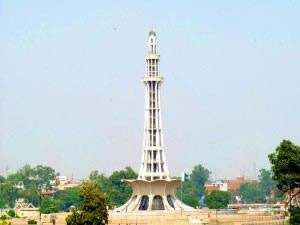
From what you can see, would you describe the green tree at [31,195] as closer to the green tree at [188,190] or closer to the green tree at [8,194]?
the green tree at [8,194]

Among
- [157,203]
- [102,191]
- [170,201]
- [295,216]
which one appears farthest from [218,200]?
[295,216]

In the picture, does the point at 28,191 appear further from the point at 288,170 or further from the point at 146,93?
the point at 288,170

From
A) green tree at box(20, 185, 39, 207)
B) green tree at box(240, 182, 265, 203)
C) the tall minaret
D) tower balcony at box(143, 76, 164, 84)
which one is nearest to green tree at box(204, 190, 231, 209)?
the tall minaret

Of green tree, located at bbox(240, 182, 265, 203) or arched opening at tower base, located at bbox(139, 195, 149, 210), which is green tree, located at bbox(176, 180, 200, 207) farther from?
arched opening at tower base, located at bbox(139, 195, 149, 210)

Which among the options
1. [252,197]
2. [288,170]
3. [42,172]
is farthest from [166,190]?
[252,197]

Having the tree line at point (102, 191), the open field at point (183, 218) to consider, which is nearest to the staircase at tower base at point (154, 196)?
the open field at point (183, 218)

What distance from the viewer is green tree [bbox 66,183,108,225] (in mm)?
65938

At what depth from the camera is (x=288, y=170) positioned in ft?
230

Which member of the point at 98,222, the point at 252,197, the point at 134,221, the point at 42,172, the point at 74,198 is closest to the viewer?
the point at 98,222

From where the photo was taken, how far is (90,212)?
217ft

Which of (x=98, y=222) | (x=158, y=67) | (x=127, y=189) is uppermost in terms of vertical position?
(x=158, y=67)

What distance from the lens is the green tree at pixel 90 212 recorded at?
6594cm

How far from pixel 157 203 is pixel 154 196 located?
77 cm

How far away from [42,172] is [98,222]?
109 metres
